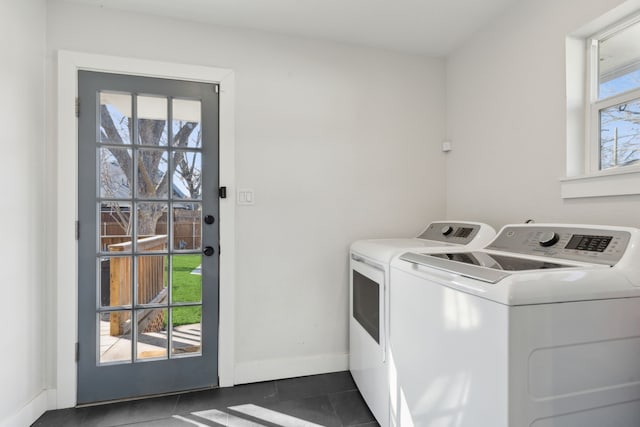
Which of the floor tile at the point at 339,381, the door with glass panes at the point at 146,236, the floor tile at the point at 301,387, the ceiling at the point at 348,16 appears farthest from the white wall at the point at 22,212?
the floor tile at the point at 339,381

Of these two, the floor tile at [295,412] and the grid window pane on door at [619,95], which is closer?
the grid window pane on door at [619,95]

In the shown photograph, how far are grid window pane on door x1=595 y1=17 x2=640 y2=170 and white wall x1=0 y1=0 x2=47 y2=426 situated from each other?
296 cm

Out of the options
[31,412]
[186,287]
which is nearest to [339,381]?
[186,287]

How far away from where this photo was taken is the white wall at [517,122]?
4.88 feet

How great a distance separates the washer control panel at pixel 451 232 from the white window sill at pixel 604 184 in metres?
0.48

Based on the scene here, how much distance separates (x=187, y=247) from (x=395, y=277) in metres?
1.35

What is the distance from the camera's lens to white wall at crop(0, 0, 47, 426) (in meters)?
1.48

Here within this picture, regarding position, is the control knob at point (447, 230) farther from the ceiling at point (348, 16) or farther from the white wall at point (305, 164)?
the ceiling at point (348, 16)

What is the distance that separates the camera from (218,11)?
186 centimetres

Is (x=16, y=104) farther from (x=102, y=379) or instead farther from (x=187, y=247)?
(x=102, y=379)

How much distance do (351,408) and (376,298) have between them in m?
0.71

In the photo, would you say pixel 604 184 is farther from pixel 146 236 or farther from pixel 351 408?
pixel 146 236

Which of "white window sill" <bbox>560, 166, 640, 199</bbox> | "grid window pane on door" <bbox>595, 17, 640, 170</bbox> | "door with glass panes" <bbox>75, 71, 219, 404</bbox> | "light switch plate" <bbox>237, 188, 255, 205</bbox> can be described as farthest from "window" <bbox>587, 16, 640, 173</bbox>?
"door with glass panes" <bbox>75, 71, 219, 404</bbox>

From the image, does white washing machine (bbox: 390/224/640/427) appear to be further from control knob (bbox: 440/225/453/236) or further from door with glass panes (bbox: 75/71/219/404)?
door with glass panes (bbox: 75/71/219/404)
